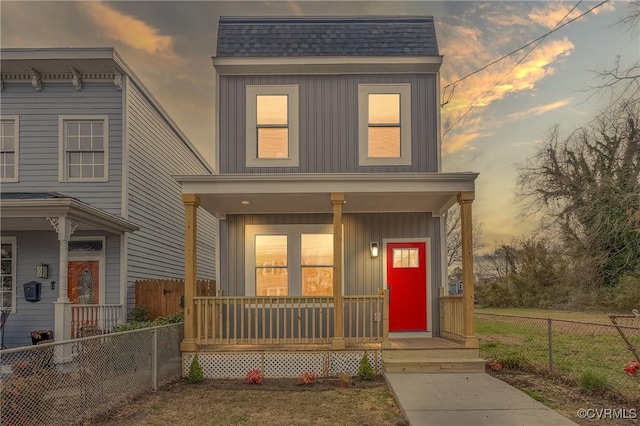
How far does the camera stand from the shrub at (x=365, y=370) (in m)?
7.69

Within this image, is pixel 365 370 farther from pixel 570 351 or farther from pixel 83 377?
pixel 570 351

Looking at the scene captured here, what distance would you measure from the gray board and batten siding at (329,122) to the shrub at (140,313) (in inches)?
145

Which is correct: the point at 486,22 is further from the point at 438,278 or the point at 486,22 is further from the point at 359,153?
the point at 438,278

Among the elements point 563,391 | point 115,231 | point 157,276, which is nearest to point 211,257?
point 157,276

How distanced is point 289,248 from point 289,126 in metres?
2.44

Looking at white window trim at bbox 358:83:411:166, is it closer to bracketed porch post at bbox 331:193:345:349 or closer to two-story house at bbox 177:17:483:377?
two-story house at bbox 177:17:483:377

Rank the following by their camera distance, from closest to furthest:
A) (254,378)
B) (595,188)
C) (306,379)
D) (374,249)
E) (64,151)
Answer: (306,379) < (254,378) < (374,249) < (64,151) < (595,188)

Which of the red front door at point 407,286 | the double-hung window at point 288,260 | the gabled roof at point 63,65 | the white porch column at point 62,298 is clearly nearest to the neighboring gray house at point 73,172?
the gabled roof at point 63,65

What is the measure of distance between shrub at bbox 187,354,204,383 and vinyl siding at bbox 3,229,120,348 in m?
3.42

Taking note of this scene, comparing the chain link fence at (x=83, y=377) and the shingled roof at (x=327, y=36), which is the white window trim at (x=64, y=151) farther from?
the chain link fence at (x=83, y=377)

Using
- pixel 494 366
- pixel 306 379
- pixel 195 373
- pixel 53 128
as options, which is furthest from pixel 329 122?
pixel 53 128

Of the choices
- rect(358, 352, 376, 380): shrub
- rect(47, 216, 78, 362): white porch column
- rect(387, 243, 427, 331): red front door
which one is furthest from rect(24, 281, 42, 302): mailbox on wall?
rect(387, 243, 427, 331): red front door

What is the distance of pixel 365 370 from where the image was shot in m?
7.72

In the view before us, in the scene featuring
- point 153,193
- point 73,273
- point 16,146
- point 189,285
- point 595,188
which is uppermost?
point 595,188
